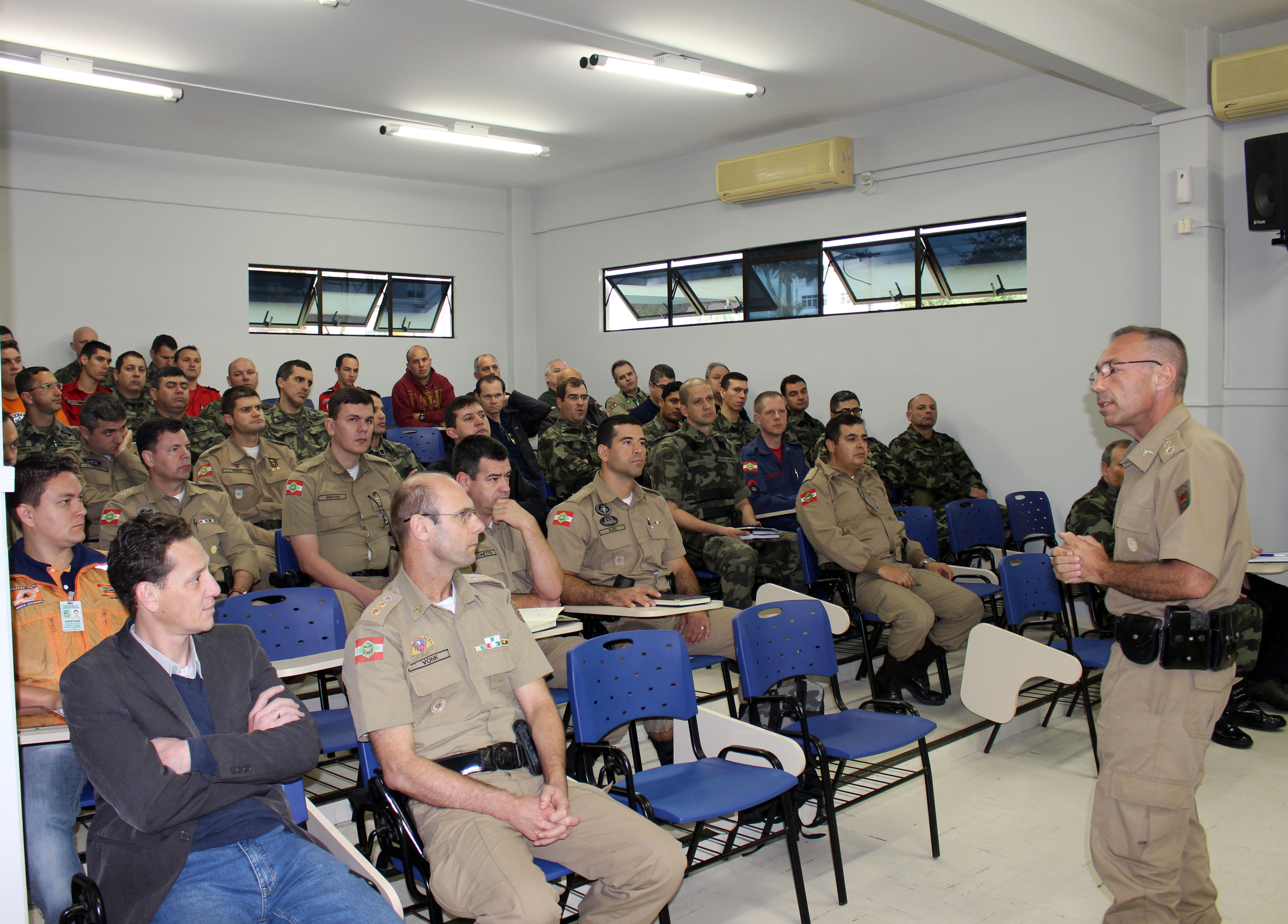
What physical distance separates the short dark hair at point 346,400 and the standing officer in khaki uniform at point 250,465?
0.87 meters

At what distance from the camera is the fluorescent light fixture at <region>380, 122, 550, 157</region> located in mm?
7453

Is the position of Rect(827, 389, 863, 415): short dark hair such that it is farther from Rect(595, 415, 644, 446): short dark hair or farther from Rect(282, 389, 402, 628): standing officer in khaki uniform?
Rect(282, 389, 402, 628): standing officer in khaki uniform

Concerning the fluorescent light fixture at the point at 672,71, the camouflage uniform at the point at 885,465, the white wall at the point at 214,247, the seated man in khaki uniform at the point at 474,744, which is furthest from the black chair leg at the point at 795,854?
the white wall at the point at 214,247

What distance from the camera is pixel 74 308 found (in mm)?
7898

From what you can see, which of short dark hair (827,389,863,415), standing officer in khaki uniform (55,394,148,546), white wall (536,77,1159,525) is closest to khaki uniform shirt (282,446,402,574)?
standing officer in khaki uniform (55,394,148,546)

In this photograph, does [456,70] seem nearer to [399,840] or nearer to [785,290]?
[785,290]

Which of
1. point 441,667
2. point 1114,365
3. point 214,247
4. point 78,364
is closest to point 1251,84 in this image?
point 1114,365

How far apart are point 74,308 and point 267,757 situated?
24.3 ft

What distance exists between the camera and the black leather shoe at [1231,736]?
4020mm

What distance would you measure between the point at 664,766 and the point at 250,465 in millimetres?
3439

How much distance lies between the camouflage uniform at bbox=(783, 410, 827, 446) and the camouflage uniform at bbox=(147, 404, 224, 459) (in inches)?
162

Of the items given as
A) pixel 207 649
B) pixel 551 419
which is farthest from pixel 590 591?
pixel 551 419

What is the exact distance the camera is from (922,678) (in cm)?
457

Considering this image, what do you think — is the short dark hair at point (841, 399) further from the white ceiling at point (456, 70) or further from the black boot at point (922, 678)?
the black boot at point (922, 678)
